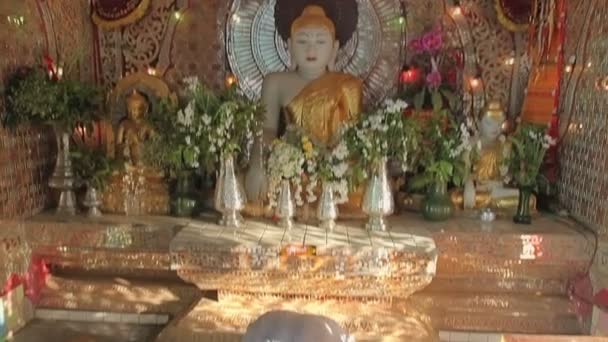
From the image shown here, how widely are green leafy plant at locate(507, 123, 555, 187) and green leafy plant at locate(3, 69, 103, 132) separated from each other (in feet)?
7.43

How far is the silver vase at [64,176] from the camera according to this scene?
360cm

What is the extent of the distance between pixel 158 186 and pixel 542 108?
7.04 feet

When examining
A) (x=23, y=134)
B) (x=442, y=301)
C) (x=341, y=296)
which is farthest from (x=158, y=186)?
(x=442, y=301)

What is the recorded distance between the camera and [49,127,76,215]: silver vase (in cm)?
360

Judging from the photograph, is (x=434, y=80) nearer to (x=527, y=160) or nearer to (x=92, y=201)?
(x=527, y=160)

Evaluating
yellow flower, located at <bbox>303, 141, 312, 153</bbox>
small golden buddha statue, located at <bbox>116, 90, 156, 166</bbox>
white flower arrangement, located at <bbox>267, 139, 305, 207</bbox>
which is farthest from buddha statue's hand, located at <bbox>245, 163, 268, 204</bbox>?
small golden buddha statue, located at <bbox>116, 90, 156, 166</bbox>

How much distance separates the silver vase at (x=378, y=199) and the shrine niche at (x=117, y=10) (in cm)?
176

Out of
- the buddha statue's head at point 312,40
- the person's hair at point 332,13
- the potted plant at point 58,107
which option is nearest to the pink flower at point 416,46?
the person's hair at point 332,13

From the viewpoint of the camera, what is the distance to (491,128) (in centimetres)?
363

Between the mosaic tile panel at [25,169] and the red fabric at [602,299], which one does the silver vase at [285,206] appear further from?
the red fabric at [602,299]

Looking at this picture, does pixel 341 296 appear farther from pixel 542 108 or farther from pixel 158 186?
pixel 542 108

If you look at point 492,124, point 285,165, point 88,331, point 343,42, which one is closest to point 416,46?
point 343,42

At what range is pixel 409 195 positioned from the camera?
3744 millimetres

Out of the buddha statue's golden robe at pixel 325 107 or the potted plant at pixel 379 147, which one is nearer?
the potted plant at pixel 379 147
